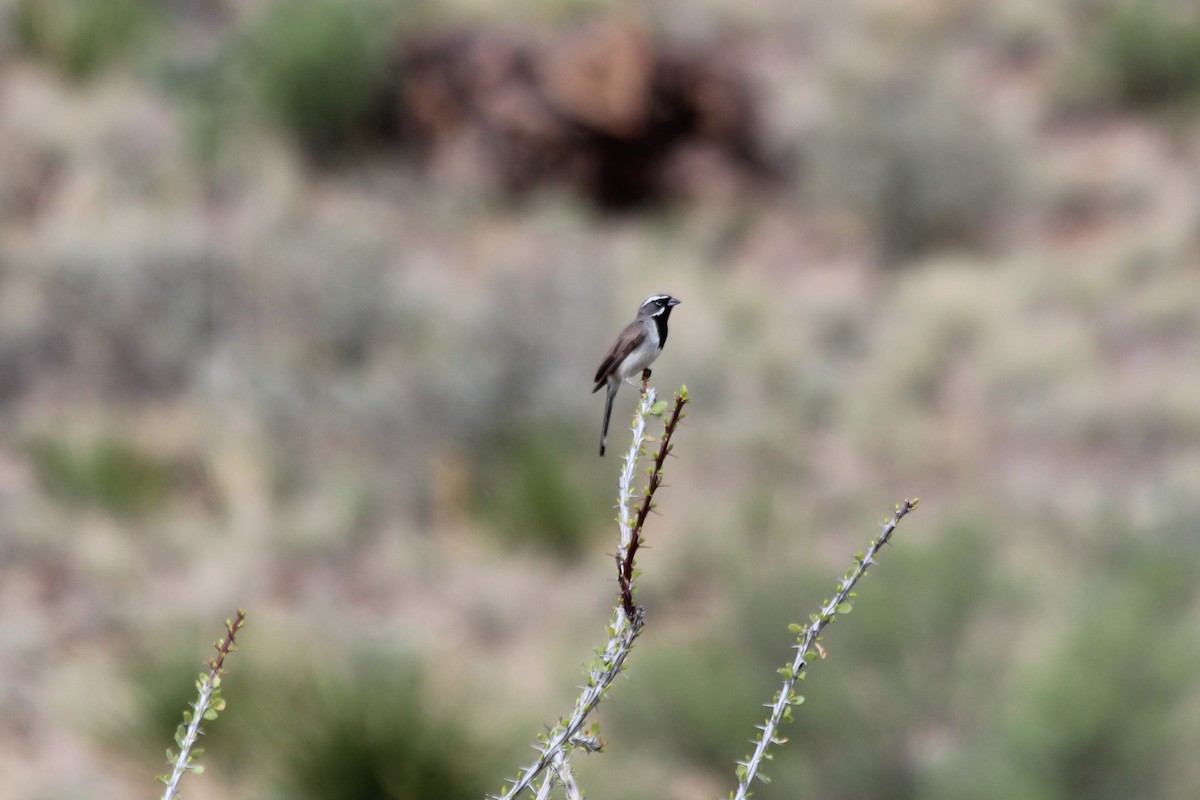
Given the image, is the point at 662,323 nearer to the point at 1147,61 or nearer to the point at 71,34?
the point at 1147,61

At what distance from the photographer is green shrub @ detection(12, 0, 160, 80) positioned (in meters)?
22.0

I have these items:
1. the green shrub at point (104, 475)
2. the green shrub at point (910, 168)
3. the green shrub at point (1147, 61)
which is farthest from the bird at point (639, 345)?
the green shrub at point (1147, 61)

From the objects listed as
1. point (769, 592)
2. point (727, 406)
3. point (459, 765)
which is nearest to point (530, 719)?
point (459, 765)

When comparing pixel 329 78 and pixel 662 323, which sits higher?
pixel 329 78

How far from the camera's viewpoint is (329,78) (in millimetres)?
20719

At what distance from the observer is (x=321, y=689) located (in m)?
9.18

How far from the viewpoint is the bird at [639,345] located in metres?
4.75

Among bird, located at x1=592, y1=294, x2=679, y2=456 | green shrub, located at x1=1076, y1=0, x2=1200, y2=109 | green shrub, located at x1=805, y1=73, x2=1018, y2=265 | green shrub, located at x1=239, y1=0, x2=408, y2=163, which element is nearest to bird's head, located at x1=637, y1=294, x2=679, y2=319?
bird, located at x1=592, y1=294, x2=679, y2=456

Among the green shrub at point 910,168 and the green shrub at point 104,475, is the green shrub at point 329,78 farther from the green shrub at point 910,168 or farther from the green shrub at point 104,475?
the green shrub at point 104,475

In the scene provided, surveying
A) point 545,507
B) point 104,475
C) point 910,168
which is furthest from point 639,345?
point 910,168

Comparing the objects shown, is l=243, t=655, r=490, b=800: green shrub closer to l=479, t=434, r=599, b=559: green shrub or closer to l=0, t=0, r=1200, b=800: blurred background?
l=0, t=0, r=1200, b=800: blurred background

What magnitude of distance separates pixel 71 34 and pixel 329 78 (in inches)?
161

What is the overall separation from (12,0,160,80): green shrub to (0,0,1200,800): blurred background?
7 centimetres

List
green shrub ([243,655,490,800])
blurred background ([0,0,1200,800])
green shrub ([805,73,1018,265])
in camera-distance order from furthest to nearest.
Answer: green shrub ([805,73,1018,265]), blurred background ([0,0,1200,800]), green shrub ([243,655,490,800])
